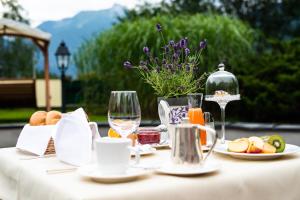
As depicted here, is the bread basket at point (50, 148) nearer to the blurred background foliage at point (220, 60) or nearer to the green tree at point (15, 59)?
the blurred background foliage at point (220, 60)

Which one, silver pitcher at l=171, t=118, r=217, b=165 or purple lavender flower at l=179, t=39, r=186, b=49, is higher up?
purple lavender flower at l=179, t=39, r=186, b=49

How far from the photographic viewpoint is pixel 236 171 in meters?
1.39

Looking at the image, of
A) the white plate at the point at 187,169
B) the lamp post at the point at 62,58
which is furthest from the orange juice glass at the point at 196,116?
the lamp post at the point at 62,58

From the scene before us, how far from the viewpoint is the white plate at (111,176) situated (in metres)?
1.25

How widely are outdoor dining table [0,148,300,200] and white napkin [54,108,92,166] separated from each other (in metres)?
0.04

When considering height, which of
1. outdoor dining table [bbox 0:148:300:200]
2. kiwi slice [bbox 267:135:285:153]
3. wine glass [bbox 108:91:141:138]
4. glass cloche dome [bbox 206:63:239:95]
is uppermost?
glass cloche dome [bbox 206:63:239:95]

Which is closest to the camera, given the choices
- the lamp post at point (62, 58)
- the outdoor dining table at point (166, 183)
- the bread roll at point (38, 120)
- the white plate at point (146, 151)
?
the outdoor dining table at point (166, 183)

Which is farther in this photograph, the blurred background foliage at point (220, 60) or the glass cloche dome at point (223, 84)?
the blurred background foliage at point (220, 60)

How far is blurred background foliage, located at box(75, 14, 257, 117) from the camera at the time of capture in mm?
7375

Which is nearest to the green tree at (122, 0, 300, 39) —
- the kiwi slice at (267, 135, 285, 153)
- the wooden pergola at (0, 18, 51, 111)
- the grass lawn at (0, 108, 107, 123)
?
the grass lawn at (0, 108, 107, 123)

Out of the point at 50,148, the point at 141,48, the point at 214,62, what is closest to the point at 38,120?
the point at 50,148

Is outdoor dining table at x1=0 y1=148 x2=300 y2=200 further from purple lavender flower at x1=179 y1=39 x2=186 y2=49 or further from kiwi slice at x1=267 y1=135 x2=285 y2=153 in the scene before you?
purple lavender flower at x1=179 y1=39 x2=186 y2=49

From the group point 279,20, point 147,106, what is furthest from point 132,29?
point 279,20

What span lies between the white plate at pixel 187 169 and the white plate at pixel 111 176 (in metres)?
0.06
